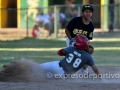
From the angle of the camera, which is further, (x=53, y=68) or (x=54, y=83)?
(x=53, y=68)

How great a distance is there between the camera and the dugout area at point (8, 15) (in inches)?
945

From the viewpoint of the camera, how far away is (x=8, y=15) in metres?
24.9

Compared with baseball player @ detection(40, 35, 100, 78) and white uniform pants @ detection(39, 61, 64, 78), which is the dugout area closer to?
white uniform pants @ detection(39, 61, 64, 78)

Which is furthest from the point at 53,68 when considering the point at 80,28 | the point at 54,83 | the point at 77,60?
the point at 80,28

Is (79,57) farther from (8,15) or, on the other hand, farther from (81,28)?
(8,15)

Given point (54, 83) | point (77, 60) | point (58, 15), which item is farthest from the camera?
point (58, 15)

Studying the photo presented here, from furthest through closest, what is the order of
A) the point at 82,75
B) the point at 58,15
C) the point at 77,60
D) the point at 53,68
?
the point at 58,15, the point at 82,75, the point at 53,68, the point at 77,60

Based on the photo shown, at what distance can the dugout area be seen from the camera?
24.0 m

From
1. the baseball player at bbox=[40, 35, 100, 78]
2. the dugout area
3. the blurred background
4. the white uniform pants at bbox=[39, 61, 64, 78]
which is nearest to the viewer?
the baseball player at bbox=[40, 35, 100, 78]

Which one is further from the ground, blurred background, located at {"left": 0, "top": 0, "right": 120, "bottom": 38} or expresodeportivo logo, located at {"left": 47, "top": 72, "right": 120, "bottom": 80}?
blurred background, located at {"left": 0, "top": 0, "right": 120, "bottom": 38}

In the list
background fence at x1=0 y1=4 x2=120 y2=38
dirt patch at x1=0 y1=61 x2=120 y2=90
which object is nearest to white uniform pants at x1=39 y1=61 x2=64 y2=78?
dirt patch at x1=0 y1=61 x2=120 y2=90

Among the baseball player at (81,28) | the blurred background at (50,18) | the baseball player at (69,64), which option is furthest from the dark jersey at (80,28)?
the blurred background at (50,18)

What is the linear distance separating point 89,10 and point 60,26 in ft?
45.2

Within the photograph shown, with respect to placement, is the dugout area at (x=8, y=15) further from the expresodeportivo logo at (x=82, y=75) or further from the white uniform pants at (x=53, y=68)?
the white uniform pants at (x=53, y=68)
